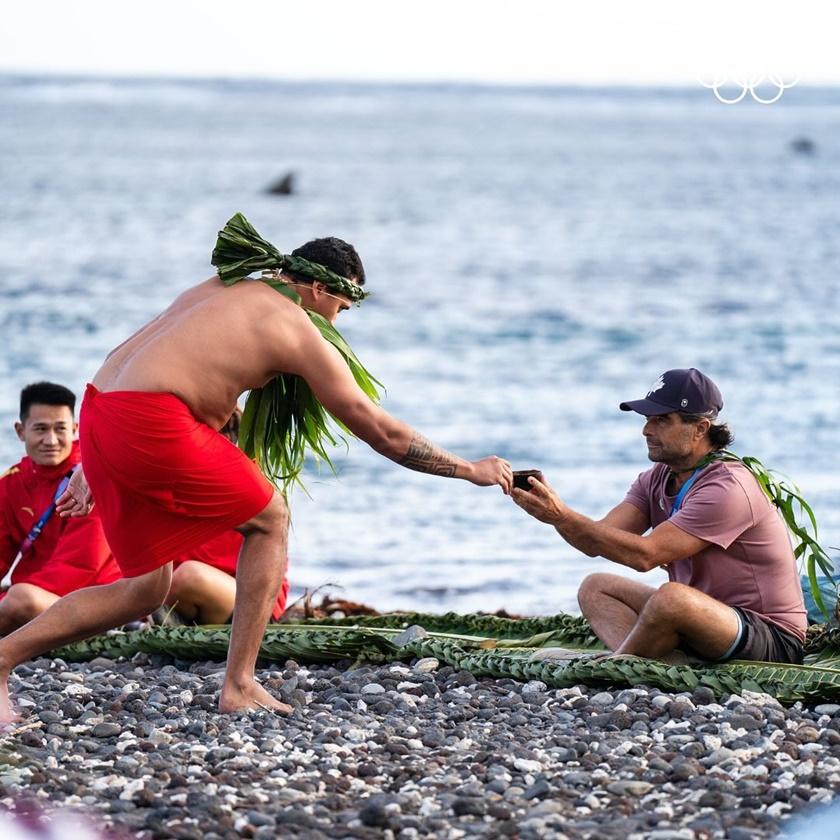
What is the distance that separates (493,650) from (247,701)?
1.23m

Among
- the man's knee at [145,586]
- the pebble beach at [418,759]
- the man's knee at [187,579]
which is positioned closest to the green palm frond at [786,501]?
the pebble beach at [418,759]

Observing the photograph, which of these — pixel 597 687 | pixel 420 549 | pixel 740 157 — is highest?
pixel 740 157

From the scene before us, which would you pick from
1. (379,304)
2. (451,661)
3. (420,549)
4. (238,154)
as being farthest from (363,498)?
(238,154)

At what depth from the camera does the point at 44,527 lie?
22.7 ft

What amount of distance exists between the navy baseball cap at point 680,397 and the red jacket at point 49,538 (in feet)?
8.68

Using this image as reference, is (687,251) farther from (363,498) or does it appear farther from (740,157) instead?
(740,157)

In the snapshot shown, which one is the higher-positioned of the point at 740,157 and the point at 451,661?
the point at 740,157

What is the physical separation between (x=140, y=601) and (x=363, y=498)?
23.4 feet

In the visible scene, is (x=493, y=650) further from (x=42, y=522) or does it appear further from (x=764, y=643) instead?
(x=42, y=522)

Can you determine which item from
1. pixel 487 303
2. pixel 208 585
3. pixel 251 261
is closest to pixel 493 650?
pixel 208 585

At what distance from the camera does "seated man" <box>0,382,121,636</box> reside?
674 cm

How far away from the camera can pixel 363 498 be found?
12539 mm

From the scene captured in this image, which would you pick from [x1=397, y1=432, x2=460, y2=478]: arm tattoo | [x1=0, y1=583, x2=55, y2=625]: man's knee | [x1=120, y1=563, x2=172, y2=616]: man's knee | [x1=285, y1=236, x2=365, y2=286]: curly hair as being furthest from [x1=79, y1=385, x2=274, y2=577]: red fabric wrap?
[x1=0, y1=583, x2=55, y2=625]: man's knee

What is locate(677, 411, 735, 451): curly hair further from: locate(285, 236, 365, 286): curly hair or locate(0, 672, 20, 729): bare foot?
locate(0, 672, 20, 729): bare foot
